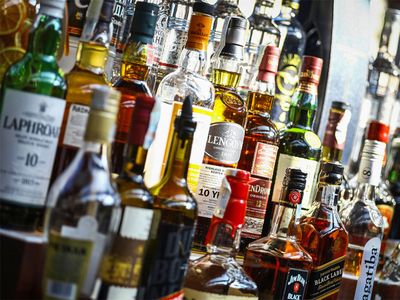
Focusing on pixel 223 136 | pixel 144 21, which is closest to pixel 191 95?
pixel 223 136

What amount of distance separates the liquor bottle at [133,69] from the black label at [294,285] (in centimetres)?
41

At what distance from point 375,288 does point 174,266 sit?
108 cm

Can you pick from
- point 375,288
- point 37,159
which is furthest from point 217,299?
point 375,288

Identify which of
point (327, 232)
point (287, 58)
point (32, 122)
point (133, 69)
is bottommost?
point (327, 232)

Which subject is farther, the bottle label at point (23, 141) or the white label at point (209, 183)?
the white label at point (209, 183)

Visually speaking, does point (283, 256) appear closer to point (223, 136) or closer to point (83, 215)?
point (223, 136)

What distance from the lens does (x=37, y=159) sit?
3.67ft

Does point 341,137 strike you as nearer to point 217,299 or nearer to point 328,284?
point 328,284

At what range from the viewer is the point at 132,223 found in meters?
1.09

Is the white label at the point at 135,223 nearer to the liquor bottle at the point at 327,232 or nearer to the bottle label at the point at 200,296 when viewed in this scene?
the bottle label at the point at 200,296

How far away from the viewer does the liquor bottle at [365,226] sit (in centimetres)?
185

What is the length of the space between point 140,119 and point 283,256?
21.0 inches

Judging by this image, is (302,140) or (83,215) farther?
(302,140)

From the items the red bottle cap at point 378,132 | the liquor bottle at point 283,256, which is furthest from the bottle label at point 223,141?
the red bottle cap at point 378,132
